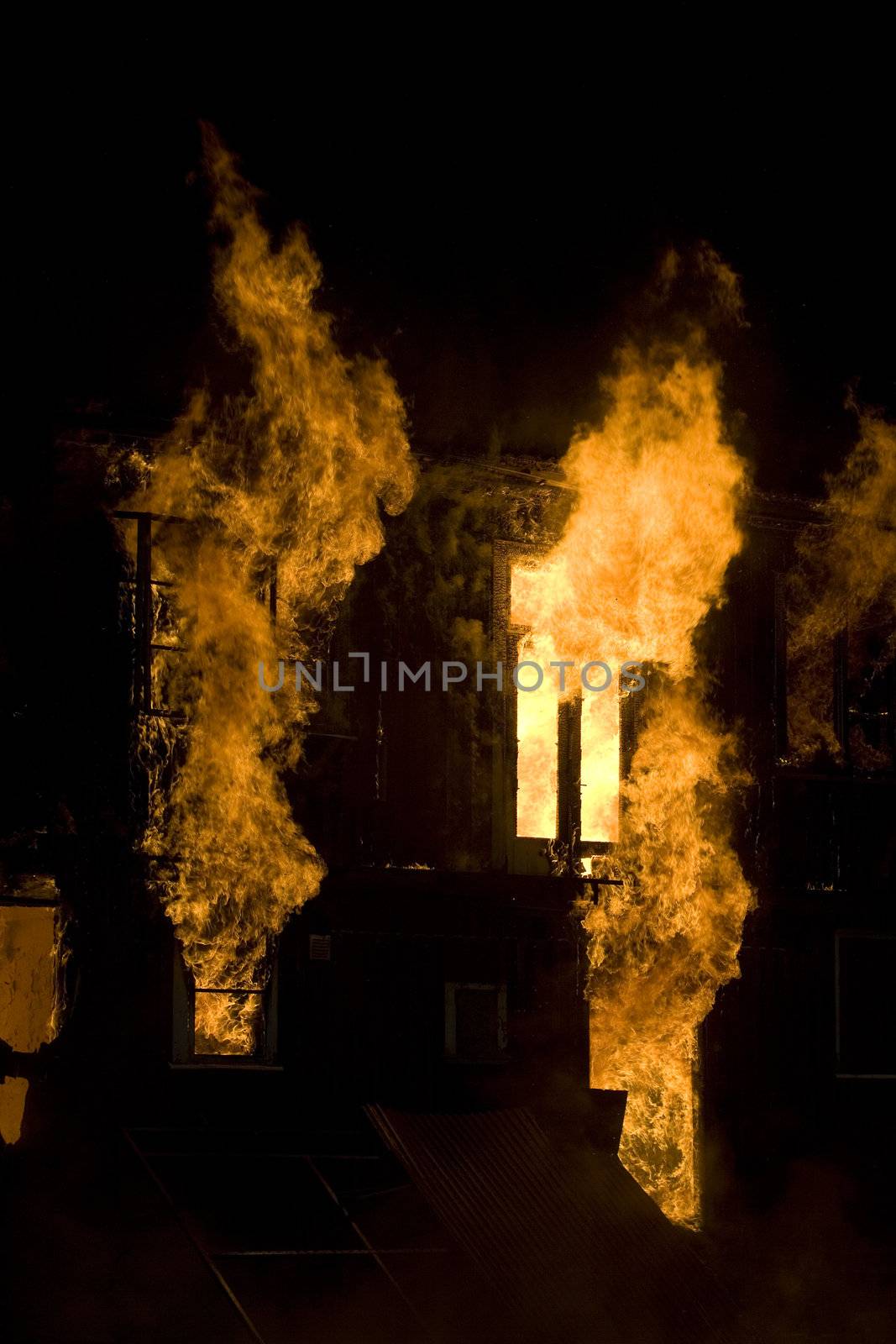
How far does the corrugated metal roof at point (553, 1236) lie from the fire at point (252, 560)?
7.67 ft

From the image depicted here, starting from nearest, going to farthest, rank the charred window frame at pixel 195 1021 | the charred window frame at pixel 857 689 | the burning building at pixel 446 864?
1. the burning building at pixel 446 864
2. the charred window frame at pixel 195 1021
3. the charred window frame at pixel 857 689

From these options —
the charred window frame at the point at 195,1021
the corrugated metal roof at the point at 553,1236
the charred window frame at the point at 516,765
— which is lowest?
the corrugated metal roof at the point at 553,1236

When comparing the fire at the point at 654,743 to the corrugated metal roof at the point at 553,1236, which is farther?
the fire at the point at 654,743

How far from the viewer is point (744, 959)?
16.0 metres

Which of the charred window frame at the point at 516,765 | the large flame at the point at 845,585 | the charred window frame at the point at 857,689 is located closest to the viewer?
the charred window frame at the point at 516,765

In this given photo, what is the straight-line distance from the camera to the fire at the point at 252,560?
44.5 feet

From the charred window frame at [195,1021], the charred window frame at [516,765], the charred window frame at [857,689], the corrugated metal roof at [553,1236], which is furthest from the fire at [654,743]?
the charred window frame at [195,1021]

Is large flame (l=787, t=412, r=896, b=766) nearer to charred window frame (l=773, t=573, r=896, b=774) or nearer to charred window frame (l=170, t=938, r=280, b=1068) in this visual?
charred window frame (l=773, t=573, r=896, b=774)

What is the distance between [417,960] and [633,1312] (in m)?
3.83

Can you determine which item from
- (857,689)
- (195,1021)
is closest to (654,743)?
(857,689)

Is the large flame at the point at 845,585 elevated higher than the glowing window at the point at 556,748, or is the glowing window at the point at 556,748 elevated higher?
the large flame at the point at 845,585

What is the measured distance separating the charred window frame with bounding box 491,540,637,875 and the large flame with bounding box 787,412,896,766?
8.44 feet

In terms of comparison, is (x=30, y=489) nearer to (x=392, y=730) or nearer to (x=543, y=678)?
(x=392, y=730)

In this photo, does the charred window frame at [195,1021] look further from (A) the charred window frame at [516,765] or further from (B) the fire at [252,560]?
(A) the charred window frame at [516,765]
